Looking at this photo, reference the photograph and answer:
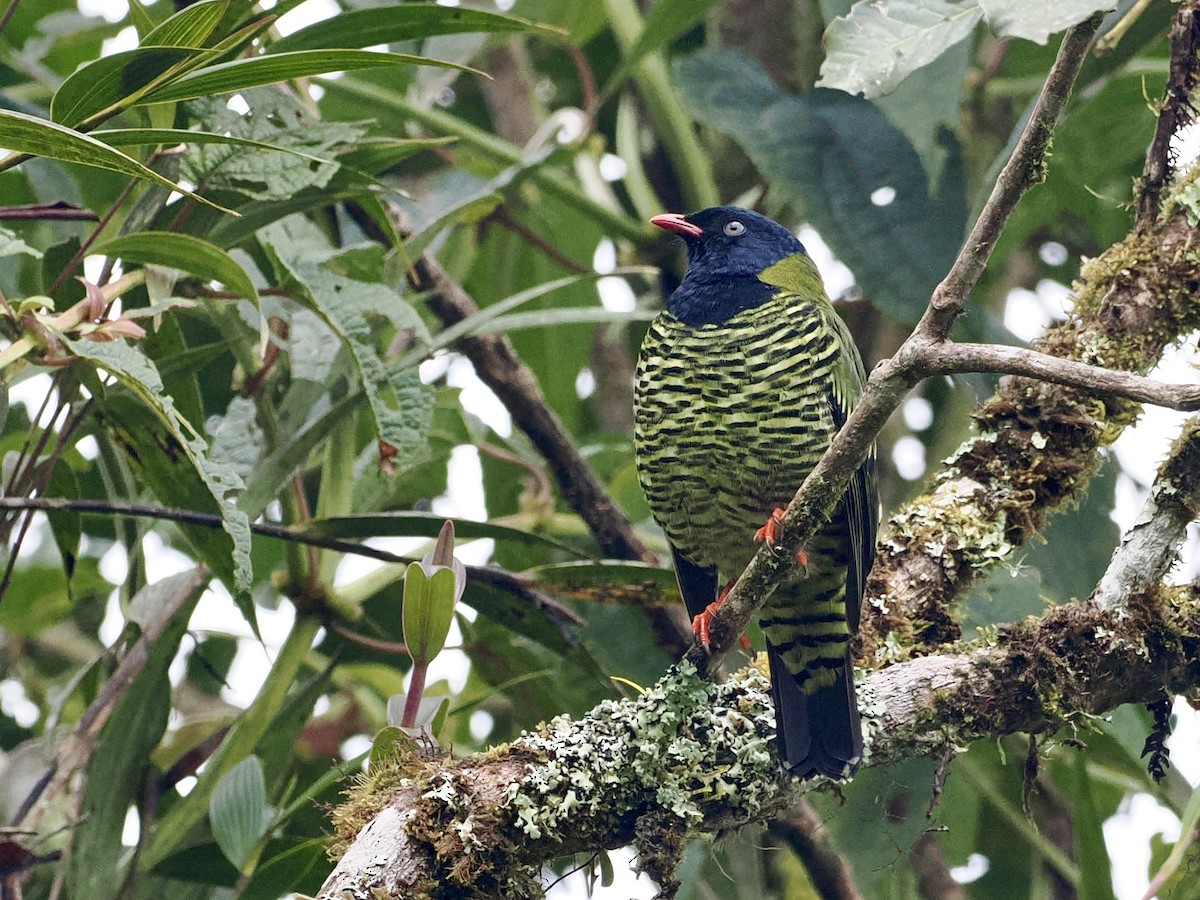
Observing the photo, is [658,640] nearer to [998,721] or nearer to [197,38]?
[998,721]

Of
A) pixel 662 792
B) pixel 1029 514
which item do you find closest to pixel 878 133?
pixel 1029 514

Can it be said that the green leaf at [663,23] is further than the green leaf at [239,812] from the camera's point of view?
Yes

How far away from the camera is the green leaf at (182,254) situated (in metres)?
2.32

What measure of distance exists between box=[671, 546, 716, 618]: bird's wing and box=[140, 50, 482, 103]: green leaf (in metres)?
1.30

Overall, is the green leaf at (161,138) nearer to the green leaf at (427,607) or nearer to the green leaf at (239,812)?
the green leaf at (427,607)

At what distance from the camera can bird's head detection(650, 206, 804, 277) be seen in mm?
3219

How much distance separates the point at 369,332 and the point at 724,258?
100 centimetres

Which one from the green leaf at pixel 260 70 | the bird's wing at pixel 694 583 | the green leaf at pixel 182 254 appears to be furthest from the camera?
the bird's wing at pixel 694 583

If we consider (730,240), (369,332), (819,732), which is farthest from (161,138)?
(730,240)

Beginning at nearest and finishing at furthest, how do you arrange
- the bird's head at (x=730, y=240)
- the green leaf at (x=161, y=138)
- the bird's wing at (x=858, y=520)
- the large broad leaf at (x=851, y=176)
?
the green leaf at (x=161, y=138) → the bird's wing at (x=858, y=520) → the bird's head at (x=730, y=240) → the large broad leaf at (x=851, y=176)

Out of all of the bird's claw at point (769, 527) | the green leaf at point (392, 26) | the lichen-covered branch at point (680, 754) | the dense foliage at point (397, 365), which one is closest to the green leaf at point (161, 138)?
the dense foliage at point (397, 365)

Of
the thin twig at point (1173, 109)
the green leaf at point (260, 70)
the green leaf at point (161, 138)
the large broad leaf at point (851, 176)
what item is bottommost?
the green leaf at point (161, 138)

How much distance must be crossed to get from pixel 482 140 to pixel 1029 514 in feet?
6.57

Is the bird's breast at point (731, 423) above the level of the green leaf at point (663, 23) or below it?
A: below
